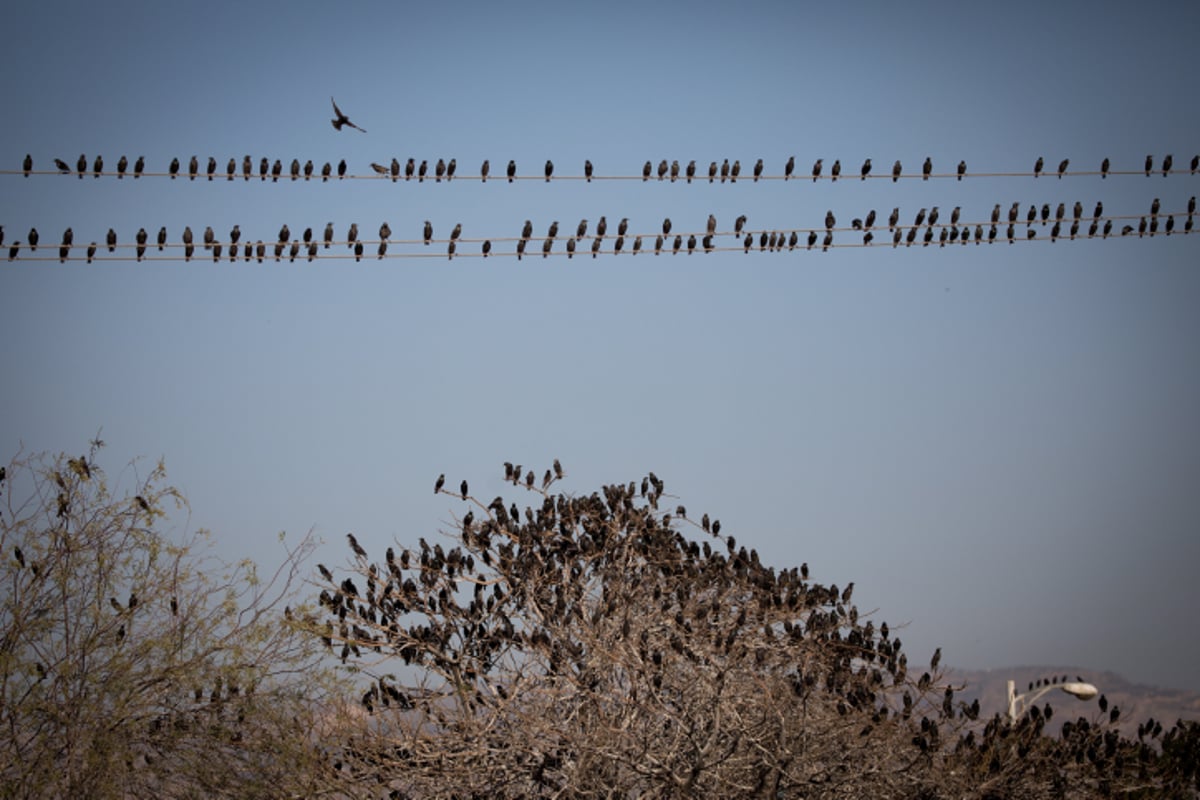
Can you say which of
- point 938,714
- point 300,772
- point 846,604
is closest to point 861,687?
point 938,714

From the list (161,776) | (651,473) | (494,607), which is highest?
(651,473)

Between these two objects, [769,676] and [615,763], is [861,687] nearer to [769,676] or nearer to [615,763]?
[769,676]

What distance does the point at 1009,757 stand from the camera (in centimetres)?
1656

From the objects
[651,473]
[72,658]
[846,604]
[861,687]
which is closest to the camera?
[72,658]

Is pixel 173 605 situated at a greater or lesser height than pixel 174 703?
greater

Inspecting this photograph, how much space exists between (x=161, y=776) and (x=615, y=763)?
226 inches

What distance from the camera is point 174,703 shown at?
16.2 m

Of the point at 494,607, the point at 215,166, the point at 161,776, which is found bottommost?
the point at 161,776

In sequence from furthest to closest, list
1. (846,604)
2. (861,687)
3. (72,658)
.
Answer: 1. (846,604)
2. (861,687)
3. (72,658)

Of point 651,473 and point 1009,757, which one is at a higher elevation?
point 651,473

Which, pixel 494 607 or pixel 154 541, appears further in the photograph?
pixel 494 607

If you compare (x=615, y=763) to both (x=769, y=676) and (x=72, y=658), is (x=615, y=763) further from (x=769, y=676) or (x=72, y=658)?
(x=72, y=658)

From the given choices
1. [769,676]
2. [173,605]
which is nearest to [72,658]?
[173,605]

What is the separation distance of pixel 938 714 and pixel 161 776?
389 inches
